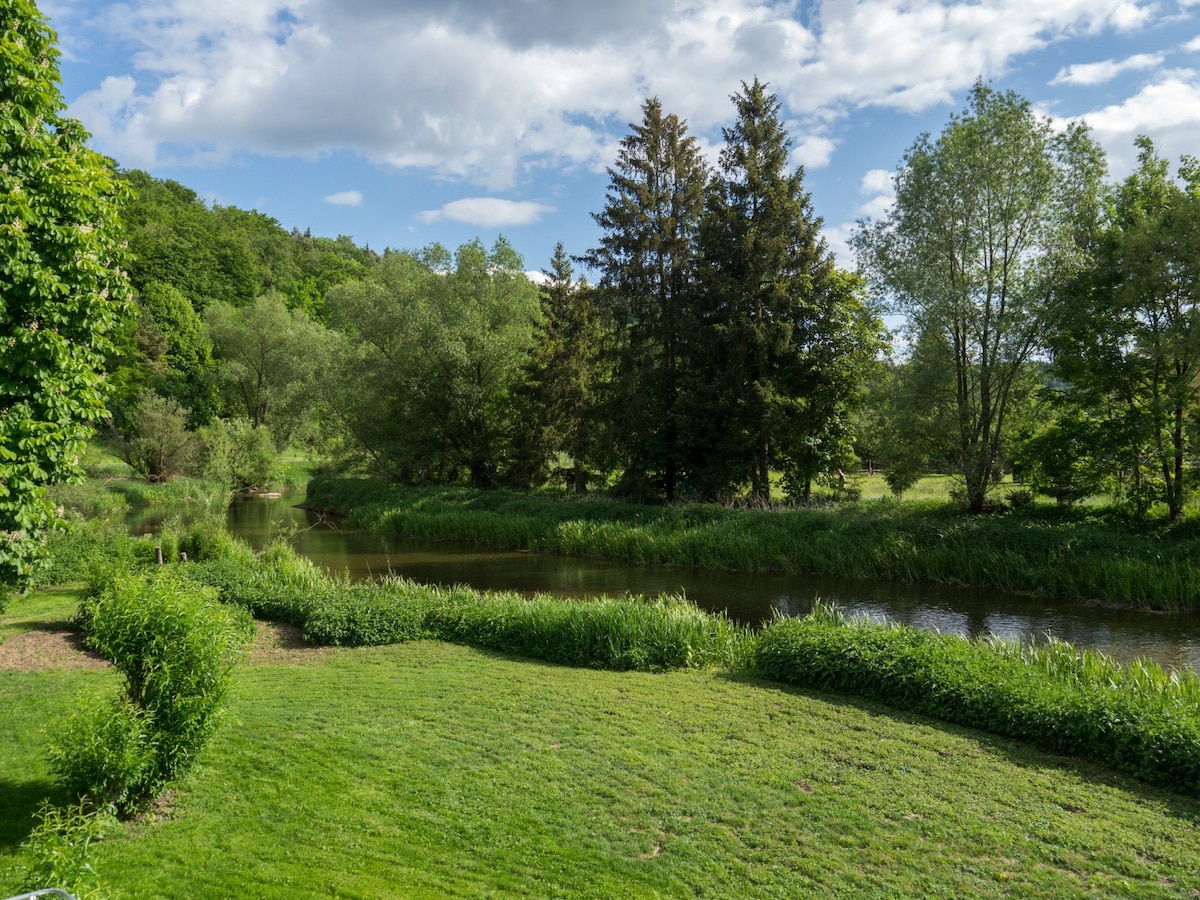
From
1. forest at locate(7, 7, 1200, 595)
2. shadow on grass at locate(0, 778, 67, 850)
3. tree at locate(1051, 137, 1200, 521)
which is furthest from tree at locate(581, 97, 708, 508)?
shadow on grass at locate(0, 778, 67, 850)

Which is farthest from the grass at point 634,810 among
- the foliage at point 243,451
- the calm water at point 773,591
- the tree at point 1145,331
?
the foliage at point 243,451

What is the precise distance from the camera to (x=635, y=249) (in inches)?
1246

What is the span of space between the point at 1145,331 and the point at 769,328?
11.6 meters

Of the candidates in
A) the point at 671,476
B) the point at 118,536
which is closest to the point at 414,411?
the point at 671,476

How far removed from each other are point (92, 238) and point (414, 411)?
103 ft

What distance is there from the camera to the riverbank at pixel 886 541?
1752 centimetres

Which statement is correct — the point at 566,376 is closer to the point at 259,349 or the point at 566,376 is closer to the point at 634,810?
the point at 634,810

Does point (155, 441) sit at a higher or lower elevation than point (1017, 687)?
higher

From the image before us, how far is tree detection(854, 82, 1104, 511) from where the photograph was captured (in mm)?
23500

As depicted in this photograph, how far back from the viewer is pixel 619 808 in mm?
6465

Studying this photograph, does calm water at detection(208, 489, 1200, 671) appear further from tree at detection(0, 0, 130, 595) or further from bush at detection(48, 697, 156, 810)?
tree at detection(0, 0, 130, 595)

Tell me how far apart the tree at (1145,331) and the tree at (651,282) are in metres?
14.5

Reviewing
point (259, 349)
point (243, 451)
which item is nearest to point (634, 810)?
point (243, 451)

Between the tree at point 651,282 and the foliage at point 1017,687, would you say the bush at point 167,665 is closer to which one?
the foliage at point 1017,687
